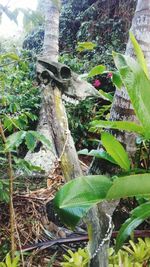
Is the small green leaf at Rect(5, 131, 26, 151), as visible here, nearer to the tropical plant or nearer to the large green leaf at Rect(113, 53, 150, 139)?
the tropical plant

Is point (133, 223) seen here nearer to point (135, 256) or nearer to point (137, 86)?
point (135, 256)

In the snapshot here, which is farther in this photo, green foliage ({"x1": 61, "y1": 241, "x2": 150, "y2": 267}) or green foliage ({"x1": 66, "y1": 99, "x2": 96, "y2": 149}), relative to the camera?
green foliage ({"x1": 66, "y1": 99, "x2": 96, "y2": 149})

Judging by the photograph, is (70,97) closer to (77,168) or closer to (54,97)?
(54,97)

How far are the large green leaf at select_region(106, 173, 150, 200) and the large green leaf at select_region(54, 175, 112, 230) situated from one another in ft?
0.13

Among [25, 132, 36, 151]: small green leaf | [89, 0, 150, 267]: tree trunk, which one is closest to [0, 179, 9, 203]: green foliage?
[25, 132, 36, 151]: small green leaf

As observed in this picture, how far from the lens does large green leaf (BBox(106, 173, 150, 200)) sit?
1.95ft

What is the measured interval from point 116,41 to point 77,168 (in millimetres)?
3686

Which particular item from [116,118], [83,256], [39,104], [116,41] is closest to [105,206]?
[83,256]

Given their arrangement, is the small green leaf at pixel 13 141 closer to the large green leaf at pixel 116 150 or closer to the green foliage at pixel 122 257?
the large green leaf at pixel 116 150

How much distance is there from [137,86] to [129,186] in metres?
0.22

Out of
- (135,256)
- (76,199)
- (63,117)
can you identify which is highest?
(63,117)

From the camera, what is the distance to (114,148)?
84cm

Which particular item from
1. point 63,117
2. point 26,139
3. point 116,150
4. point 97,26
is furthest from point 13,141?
point 97,26

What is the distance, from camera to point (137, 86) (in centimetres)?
65
